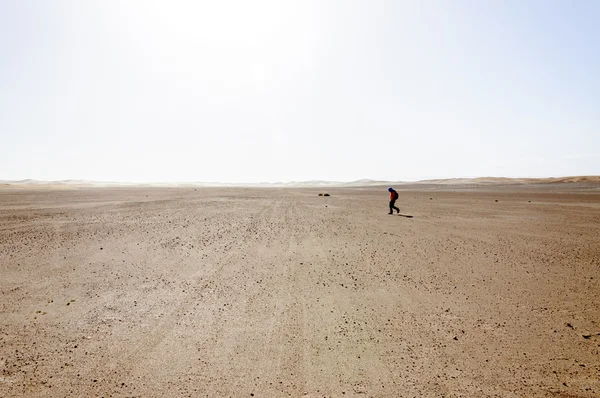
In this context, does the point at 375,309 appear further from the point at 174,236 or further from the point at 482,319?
the point at 174,236

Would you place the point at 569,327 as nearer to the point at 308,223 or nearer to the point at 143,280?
the point at 143,280

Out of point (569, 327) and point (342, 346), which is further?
point (569, 327)

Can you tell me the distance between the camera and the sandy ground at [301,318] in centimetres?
416

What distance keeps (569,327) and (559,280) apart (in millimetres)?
3126

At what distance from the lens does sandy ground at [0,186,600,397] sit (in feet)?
13.7

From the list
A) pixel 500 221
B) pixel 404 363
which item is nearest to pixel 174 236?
pixel 404 363

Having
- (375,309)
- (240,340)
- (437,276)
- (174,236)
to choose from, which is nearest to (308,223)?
(174,236)

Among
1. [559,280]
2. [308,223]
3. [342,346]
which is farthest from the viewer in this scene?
[308,223]

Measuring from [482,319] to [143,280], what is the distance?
7.79m

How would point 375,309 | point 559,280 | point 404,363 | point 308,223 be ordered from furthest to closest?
point 308,223 → point 559,280 → point 375,309 → point 404,363

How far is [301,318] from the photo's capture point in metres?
5.97

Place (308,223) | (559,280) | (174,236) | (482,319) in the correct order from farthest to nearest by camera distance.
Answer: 1. (308,223)
2. (174,236)
3. (559,280)
4. (482,319)

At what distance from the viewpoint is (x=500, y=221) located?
1800 centimetres

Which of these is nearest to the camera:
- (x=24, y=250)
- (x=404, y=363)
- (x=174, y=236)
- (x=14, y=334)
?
(x=404, y=363)
